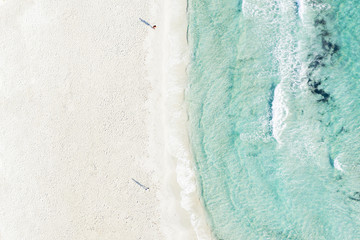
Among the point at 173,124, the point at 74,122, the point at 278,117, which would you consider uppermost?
the point at 278,117

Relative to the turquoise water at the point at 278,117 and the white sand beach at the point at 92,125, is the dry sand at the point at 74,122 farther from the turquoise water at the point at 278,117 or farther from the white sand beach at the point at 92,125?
the turquoise water at the point at 278,117

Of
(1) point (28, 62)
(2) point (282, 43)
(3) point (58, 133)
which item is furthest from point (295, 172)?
(1) point (28, 62)

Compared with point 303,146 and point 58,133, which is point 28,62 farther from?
point 303,146

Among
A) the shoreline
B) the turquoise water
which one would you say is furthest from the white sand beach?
the turquoise water

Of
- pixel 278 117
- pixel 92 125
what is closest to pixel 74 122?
pixel 92 125

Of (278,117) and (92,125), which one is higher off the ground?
(278,117)

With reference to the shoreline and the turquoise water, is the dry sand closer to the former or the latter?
the shoreline

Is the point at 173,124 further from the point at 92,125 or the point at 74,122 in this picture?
the point at 74,122

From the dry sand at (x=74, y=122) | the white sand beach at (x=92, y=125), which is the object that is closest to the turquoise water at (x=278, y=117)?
the white sand beach at (x=92, y=125)
